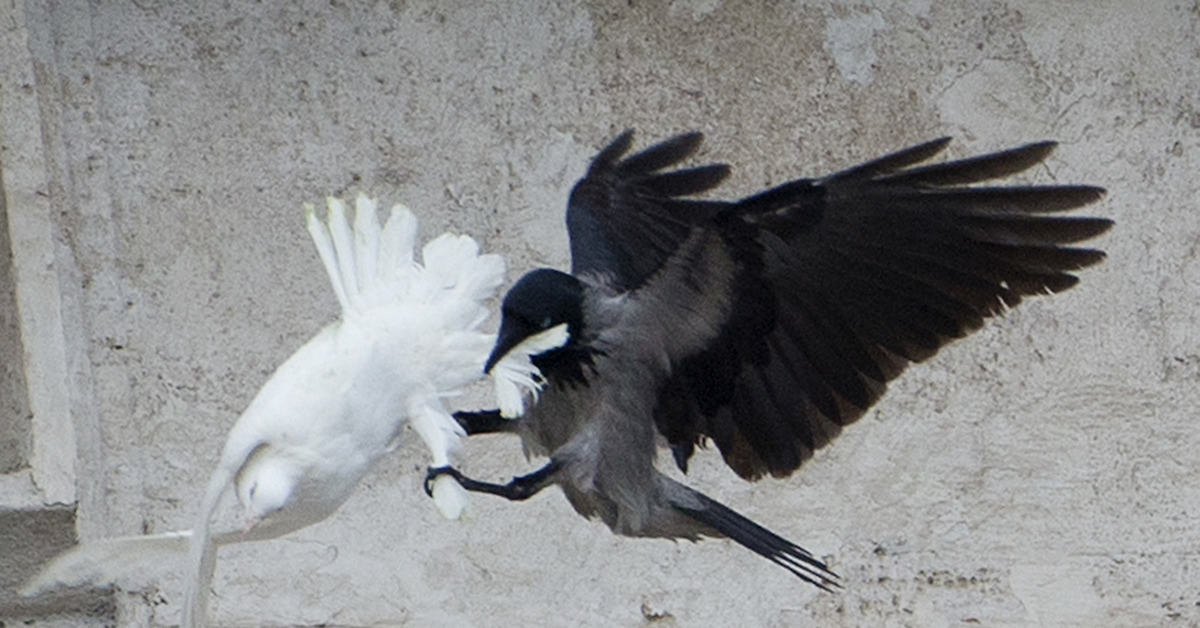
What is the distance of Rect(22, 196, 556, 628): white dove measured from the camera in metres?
2.55

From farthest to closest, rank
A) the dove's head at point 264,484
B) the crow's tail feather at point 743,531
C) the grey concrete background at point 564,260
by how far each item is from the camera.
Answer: the grey concrete background at point 564,260 → the crow's tail feather at point 743,531 → the dove's head at point 264,484

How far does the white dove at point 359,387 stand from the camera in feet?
8.37

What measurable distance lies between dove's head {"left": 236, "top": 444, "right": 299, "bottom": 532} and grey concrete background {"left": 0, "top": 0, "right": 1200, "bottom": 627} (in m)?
0.80

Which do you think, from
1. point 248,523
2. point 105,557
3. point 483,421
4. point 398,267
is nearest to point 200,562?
point 248,523

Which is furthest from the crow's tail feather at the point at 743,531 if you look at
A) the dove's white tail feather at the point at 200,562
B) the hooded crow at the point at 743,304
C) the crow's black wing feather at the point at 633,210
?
the dove's white tail feather at the point at 200,562

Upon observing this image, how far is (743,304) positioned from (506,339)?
1.05ft

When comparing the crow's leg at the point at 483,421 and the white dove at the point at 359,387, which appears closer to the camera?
the white dove at the point at 359,387

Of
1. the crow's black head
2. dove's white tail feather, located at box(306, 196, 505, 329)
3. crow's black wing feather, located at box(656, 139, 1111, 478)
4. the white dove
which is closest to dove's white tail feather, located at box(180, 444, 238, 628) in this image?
the white dove

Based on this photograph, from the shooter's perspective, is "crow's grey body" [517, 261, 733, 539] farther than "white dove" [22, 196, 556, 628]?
Yes

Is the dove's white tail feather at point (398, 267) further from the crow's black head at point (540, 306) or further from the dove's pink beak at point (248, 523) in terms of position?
the dove's pink beak at point (248, 523)

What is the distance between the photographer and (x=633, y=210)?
2963 mm

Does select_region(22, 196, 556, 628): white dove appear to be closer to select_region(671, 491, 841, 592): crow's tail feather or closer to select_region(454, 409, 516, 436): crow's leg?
select_region(454, 409, 516, 436): crow's leg

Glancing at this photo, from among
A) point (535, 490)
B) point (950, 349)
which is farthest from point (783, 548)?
point (950, 349)

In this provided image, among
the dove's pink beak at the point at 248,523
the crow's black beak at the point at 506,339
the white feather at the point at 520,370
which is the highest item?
the crow's black beak at the point at 506,339
